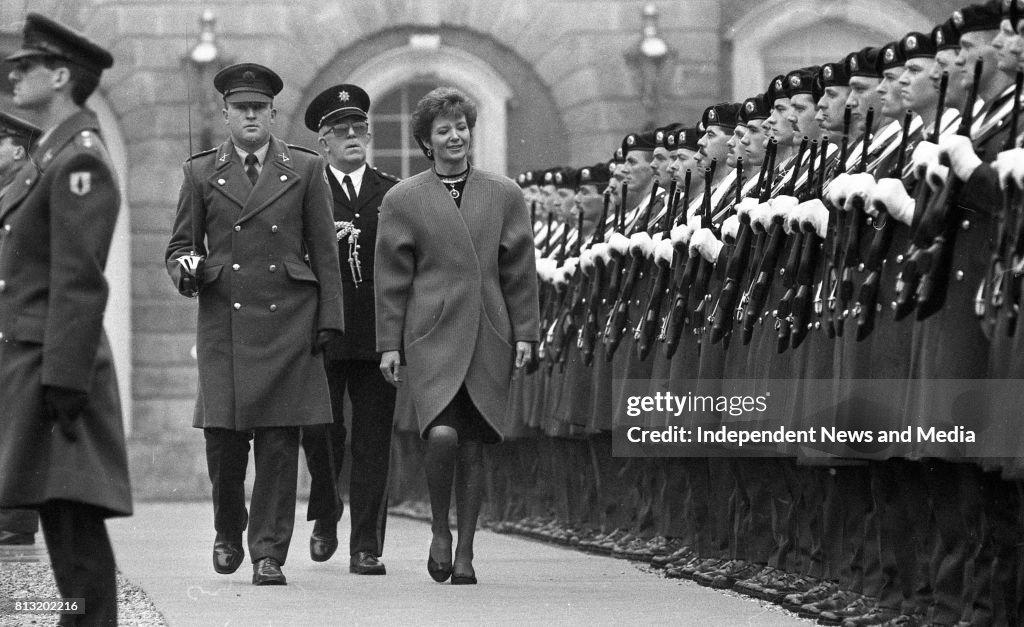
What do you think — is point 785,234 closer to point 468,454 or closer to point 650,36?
point 468,454

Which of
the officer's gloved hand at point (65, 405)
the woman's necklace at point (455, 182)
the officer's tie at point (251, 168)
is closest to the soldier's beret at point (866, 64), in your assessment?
the woman's necklace at point (455, 182)

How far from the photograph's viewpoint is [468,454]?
28.7ft

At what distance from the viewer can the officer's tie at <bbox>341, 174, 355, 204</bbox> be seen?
982 cm

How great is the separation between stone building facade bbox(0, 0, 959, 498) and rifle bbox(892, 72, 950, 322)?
45.7 feet

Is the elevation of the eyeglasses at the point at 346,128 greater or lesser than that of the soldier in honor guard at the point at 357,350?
greater

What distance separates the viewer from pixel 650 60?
69.7 ft

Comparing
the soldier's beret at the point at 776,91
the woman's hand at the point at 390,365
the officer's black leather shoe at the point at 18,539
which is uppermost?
the soldier's beret at the point at 776,91

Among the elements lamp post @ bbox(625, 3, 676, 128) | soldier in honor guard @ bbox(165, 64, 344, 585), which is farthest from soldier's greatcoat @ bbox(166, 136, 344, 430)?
lamp post @ bbox(625, 3, 676, 128)

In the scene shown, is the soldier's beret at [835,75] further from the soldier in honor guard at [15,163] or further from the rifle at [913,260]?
the soldier in honor guard at [15,163]

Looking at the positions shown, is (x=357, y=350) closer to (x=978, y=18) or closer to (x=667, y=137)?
(x=667, y=137)

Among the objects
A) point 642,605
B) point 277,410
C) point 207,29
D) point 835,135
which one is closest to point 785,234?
point 835,135

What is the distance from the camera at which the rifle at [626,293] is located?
1022cm

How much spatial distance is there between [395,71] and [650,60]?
2251 millimetres

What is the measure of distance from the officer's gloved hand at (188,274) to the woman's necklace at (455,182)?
946mm
